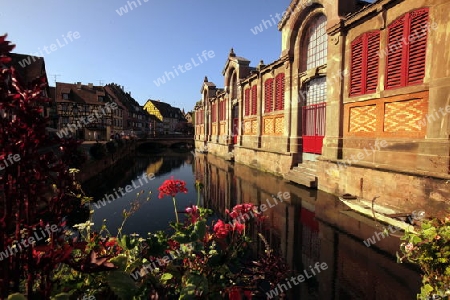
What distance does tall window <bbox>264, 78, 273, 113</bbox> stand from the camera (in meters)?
17.1

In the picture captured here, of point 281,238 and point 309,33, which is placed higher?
point 309,33

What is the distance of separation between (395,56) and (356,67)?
5.49ft

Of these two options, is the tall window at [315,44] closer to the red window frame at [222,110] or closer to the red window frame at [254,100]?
the red window frame at [254,100]

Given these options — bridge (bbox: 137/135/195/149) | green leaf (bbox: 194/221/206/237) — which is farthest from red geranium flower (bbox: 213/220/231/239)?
bridge (bbox: 137/135/195/149)

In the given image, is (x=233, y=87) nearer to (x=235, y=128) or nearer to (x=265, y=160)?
(x=235, y=128)

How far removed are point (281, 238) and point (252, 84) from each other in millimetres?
15579

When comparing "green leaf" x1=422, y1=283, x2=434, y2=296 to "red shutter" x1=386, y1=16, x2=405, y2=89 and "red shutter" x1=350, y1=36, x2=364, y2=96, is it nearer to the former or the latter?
"red shutter" x1=386, y1=16, x2=405, y2=89

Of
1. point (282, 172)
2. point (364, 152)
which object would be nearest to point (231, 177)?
point (282, 172)

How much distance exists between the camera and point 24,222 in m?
1.64

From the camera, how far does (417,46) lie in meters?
7.27

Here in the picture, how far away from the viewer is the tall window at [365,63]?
28.8 ft

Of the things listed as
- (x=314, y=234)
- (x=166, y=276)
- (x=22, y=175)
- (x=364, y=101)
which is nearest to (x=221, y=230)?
(x=166, y=276)

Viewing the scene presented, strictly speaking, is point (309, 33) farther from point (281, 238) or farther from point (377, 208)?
point (281, 238)

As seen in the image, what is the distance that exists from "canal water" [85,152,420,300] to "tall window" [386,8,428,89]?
14.8ft
